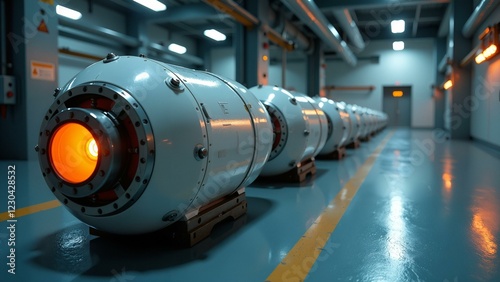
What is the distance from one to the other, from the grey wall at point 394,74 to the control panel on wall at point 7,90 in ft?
63.2

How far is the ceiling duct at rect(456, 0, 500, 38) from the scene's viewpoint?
8.03 m

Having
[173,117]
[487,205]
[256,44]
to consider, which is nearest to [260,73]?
[256,44]

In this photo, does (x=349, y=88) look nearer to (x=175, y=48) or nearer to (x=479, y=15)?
(x=175, y=48)

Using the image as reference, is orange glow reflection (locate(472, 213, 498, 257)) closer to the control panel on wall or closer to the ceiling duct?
the control panel on wall

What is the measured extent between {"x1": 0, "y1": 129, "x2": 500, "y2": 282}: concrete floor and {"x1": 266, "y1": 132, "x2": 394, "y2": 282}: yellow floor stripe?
12 millimetres

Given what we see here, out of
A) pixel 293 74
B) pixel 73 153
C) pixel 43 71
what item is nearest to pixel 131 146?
pixel 73 153

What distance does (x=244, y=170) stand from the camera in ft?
9.66

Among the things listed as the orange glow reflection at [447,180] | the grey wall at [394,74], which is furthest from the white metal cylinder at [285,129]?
the grey wall at [394,74]

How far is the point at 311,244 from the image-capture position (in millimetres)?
2467

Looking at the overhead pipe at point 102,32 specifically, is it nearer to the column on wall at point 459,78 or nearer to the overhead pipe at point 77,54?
the overhead pipe at point 77,54

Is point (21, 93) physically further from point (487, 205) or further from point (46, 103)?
point (487, 205)

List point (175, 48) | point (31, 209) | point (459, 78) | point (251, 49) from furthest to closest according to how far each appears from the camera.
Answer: point (175, 48)
point (459, 78)
point (251, 49)
point (31, 209)

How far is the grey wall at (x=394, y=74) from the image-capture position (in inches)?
826

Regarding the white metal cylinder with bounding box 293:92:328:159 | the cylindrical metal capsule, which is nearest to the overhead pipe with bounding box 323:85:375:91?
the white metal cylinder with bounding box 293:92:328:159
